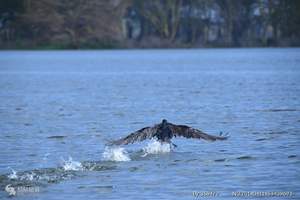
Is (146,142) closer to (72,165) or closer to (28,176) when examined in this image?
(72,165)

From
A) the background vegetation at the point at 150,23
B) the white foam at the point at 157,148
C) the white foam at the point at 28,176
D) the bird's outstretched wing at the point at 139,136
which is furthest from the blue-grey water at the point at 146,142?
the background vegetation at the point at 150,23

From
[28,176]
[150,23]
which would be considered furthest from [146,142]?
[150,23]

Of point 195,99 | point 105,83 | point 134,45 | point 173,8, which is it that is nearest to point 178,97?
point 195,99

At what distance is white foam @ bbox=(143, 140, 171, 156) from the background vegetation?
6964 centimetres

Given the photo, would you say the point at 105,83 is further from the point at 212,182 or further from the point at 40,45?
the point at 40,45

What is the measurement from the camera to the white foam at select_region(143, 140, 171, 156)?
17.5m

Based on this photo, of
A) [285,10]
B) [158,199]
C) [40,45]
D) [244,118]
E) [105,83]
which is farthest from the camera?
[40,45]

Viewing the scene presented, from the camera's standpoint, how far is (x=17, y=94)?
3584cm

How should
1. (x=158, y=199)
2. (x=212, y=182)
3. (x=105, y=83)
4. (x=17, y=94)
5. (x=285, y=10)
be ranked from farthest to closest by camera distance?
(x=285, y=10) < (x=105, y=83) < (x=17, y=94) < (x=212, y=182) < (x=158, y=199)

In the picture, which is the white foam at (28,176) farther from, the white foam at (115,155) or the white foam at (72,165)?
the white foam at (115,155)

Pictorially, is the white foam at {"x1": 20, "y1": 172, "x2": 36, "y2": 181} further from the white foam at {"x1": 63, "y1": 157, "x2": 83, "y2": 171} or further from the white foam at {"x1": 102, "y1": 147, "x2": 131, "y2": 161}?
the white foam at {"x1": 102, "y1": 147, "x2": 131, "y2": 161}

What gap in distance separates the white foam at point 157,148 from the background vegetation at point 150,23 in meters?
69.6

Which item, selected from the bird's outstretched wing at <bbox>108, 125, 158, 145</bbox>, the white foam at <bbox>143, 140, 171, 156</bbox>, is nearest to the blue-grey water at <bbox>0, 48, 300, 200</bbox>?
the white foam at <bbox>143, 140, 171, 156</bbox>

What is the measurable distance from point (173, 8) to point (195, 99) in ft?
188
